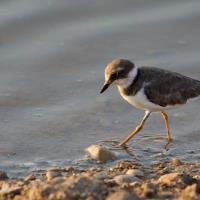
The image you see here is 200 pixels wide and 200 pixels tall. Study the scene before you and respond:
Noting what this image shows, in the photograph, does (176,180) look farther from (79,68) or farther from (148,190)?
(79,68)

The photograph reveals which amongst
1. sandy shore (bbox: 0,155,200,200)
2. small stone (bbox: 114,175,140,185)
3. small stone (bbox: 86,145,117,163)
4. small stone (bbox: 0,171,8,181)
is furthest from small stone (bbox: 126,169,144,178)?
small stone (bbox: 0,171,8,181)

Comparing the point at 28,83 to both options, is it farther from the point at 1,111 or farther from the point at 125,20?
the point at 125,20

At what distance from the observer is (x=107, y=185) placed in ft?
17.5

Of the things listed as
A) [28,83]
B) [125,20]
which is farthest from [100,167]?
[125,20]

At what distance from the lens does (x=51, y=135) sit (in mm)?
7629

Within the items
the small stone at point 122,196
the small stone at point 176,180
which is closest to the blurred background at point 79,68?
the small stone at point 176,180

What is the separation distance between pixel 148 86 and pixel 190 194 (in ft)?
7.13

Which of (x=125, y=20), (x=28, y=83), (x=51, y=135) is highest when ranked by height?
(x=125, y=20)

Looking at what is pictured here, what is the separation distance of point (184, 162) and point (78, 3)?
4106 millimetres

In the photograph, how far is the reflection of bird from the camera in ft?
23.1

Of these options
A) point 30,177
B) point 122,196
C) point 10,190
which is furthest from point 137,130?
point 122,196

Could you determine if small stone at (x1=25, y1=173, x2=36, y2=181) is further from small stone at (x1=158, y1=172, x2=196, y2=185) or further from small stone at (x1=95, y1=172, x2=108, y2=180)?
small stone at (x1=158, y1=172, x2=196, y2=185)

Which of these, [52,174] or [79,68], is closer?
[52,174]

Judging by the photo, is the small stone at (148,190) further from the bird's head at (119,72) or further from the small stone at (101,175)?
the bird's head at (119,72)
